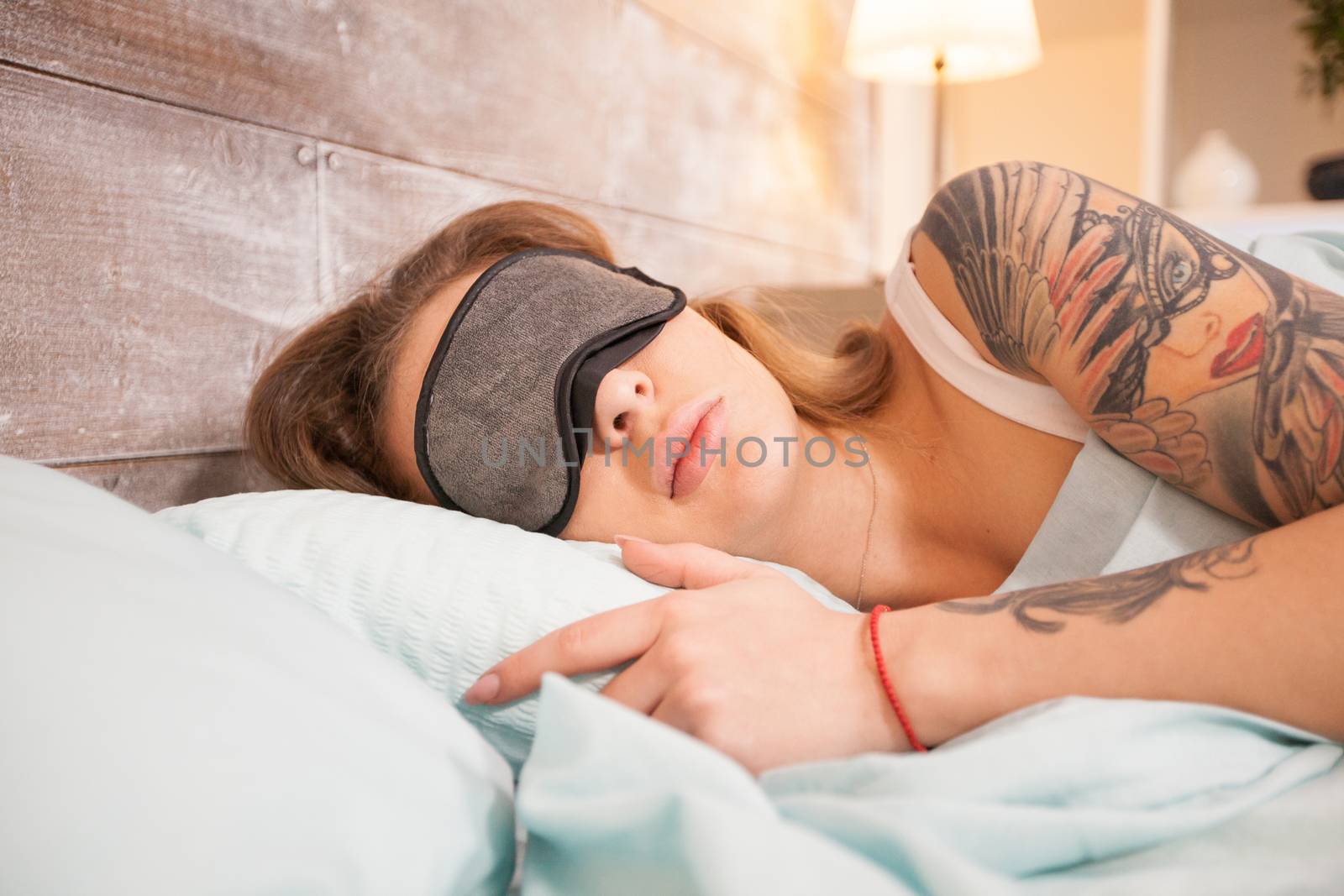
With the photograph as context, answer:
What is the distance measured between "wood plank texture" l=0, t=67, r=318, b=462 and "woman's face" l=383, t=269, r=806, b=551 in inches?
11.8

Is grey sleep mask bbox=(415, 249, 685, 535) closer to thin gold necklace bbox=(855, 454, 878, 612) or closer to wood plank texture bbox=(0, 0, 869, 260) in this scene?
thin gold necklace bbox=(855, 454, 878, 612)

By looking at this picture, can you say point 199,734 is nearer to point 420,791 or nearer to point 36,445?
point 420,791

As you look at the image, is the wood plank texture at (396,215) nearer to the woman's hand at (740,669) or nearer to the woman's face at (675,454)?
the woman's face at (675,454)

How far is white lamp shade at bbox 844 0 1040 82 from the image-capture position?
2.38m

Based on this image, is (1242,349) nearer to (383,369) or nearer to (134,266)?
(383,369)

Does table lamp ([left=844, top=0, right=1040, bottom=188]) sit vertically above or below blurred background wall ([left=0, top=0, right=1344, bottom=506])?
above

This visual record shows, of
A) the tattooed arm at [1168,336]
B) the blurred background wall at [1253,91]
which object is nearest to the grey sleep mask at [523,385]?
the tattooed arm at [1168,336]

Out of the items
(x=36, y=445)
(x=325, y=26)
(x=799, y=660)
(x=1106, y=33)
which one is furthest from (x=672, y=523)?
(x=1106, y=33)

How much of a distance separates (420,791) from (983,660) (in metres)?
0.40

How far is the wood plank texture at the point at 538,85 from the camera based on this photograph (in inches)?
43.0

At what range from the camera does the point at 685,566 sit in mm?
834

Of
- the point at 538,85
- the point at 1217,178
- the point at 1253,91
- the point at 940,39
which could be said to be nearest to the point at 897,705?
the point at 538,85

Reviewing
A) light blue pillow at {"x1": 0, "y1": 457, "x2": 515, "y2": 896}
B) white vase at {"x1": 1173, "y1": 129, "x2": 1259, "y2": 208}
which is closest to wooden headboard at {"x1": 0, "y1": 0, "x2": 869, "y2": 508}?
light blue pillow at {"x1": 0, "y1": 457, "x2": 515, "y2": 896}

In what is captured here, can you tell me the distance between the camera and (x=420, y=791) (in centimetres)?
A: 56
